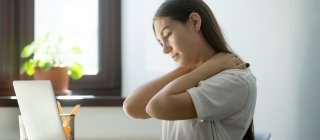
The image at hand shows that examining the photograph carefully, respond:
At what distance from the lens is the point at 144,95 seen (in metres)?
1.43

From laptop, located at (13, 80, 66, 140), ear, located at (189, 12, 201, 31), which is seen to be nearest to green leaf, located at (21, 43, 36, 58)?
laptop, located at (13, 80, 66, 140)

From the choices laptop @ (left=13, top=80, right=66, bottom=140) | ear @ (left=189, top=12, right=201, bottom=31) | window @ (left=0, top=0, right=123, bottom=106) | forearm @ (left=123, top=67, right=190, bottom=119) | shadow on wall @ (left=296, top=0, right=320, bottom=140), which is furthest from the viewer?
window @ (left=0, top=0, right=123, bottom=106)

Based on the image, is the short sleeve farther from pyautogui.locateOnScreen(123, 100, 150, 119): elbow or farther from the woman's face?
pyautogui.locateOnScreen(123, 100, 150, 119): elbow

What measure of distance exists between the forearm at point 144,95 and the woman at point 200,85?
1.9 inches

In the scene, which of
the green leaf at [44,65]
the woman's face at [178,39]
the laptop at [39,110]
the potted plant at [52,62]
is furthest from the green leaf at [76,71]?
the woman's face at [178,39]

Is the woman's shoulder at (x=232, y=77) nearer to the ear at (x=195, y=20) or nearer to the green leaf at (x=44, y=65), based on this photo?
the ear at (x=195, y=20)

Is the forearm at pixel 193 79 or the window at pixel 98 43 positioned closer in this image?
the forearm at pixel 193 79

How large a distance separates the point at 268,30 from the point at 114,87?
33.6 inches

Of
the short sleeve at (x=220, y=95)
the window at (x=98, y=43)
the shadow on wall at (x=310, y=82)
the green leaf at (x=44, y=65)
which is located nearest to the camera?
the short sleeve at (x=220, y=95)

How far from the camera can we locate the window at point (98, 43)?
8.09ft

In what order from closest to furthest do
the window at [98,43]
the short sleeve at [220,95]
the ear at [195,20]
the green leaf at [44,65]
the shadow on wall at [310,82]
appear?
1. the short sleeve at [220,95]
2. the ear at [195,20]
3. the shadow on wall at [310,82]
4. the green leaf at [44,65]
5. the window at [98,43]

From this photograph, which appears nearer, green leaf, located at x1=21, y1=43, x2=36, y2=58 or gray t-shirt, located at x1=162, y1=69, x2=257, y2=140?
gray t-shirt, located at x1=162, y1=69, x2=257, y2=140

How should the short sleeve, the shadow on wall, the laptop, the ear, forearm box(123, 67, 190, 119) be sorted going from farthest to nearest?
the shadow on wall
the laptop
forearm box(123, 67, 190, 119)
the ear
the short sleeve

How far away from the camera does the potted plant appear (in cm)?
233
